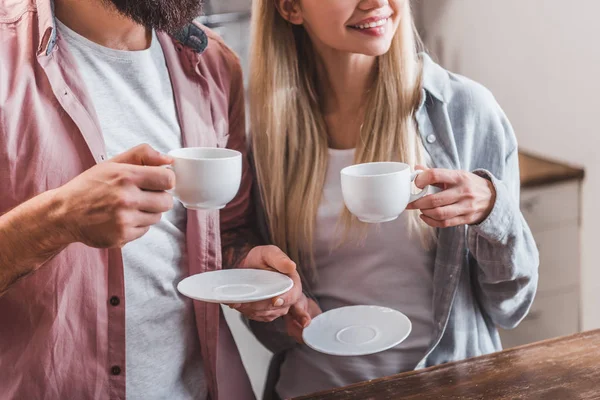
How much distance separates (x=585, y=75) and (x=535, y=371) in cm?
105

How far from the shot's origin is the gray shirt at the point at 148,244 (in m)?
1.41

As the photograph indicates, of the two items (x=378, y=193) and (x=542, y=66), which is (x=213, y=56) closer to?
(x=378, y=193)

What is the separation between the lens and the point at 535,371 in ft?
4.16

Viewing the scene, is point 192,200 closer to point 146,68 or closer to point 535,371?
point 146,68

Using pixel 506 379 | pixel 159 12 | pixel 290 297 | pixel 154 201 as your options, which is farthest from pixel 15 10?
pixel 506 379

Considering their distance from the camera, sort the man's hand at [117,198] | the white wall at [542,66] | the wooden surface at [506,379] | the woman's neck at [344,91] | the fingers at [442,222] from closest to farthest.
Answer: the man's hand at [117,198] < the wooden surface at [506,379] < the fingers at [442,222] < the woman's neck at [344,91] < the white wall at [542,66]

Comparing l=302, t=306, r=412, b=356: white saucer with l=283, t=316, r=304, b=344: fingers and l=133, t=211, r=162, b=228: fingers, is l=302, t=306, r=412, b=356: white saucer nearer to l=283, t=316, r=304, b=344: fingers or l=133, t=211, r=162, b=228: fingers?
l=283, t=316, r=304, b=344: fingers

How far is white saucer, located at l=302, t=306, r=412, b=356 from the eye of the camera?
52.8 inches

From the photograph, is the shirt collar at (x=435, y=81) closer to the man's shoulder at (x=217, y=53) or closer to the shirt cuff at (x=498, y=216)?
the shirt cuff at (x=498, y=216)

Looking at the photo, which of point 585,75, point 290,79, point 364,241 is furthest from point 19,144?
point 585,75

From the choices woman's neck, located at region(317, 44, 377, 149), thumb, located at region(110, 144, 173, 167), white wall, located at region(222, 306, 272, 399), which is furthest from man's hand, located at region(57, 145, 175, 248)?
white wall, located at region(222, 306, 272, 399)

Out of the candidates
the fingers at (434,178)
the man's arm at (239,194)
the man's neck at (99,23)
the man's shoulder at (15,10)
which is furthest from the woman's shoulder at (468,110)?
the man's shoulder at (15,10)

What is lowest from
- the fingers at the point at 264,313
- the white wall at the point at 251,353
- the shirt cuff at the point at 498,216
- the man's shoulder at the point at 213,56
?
the white wall at the point at 251,353

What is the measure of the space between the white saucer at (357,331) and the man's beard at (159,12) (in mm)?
633
